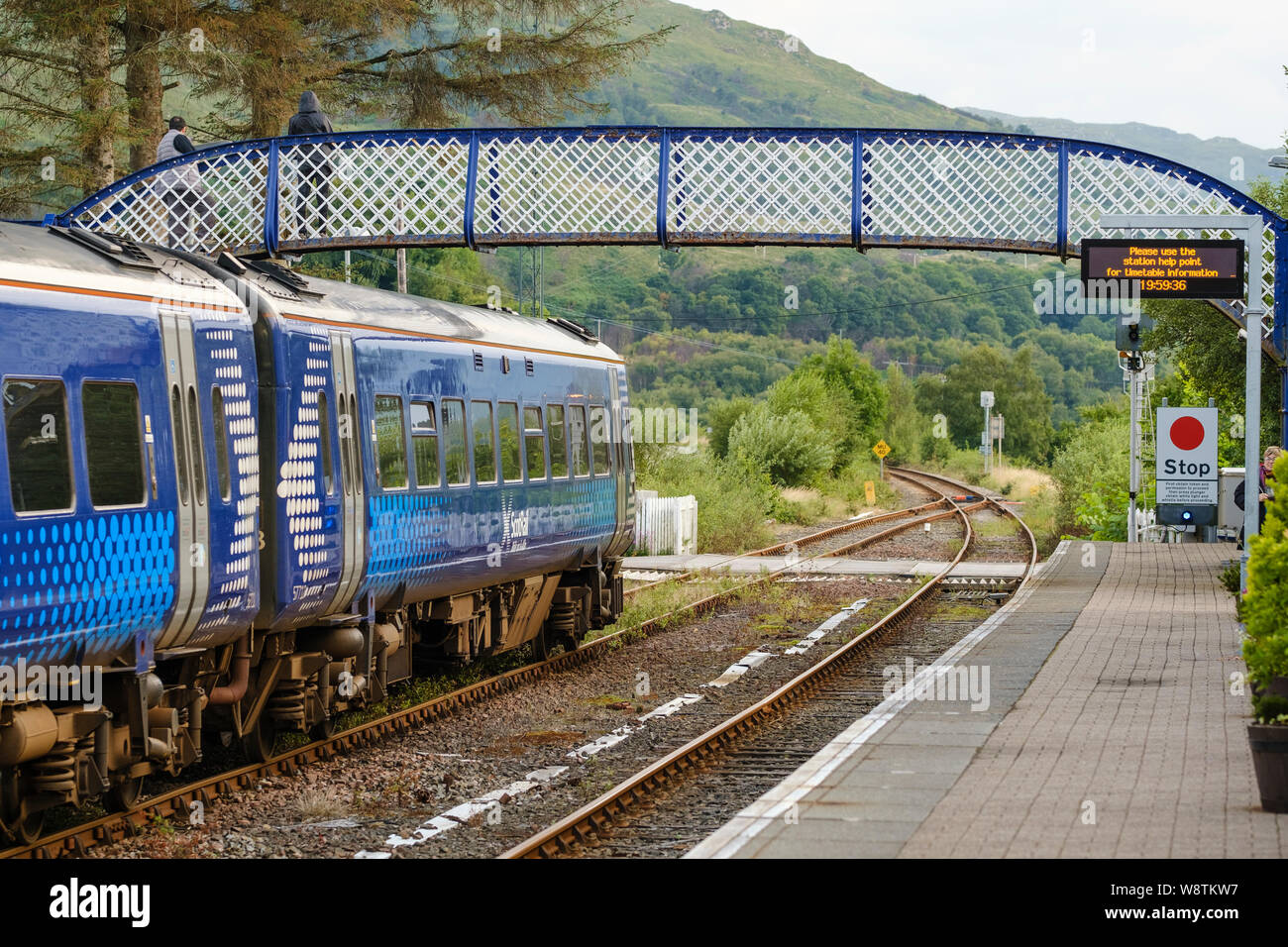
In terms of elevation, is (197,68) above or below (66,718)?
above

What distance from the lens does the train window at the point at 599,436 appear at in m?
18.6

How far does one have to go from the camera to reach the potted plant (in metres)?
9.05

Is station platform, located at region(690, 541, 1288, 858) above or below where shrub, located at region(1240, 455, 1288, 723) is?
below

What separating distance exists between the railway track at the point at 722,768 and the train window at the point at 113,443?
116 inches

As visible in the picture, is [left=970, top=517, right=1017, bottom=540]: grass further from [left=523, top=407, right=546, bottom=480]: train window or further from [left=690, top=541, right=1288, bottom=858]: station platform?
[left=523, top=407, right=546, bottom=480]: train window

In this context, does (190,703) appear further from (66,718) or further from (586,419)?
(586,419)

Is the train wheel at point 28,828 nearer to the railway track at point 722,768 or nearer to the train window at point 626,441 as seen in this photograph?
the railway track at point 722,768

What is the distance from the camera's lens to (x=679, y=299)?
136 metres

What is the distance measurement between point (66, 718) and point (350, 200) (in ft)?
35.2

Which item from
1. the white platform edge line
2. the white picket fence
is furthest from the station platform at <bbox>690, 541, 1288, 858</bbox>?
the white picket fence

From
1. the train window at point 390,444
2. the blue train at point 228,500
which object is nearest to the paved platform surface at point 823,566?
the blue train at point 228,500

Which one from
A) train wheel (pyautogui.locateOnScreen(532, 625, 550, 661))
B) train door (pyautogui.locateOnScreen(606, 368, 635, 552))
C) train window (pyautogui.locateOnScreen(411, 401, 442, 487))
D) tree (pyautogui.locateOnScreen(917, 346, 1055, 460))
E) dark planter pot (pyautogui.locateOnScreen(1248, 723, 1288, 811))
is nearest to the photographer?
dark planter pot (pyautogui.locateOnScreen(1248, 723, 1288, 811))

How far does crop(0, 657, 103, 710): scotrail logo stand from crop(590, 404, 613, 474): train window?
10.0 meters
